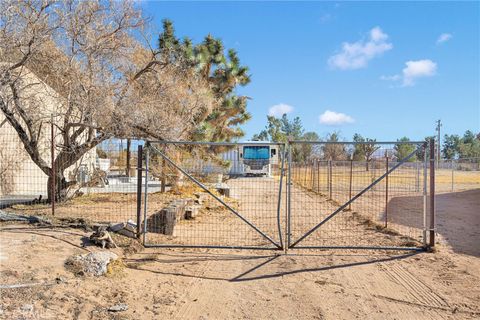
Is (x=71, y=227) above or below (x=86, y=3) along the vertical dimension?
below

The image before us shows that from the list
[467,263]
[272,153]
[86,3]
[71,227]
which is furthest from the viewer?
[272,153]

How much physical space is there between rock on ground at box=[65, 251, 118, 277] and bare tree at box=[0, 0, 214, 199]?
4.47 meters

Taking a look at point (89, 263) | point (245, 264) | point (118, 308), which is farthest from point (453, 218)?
point (118, 308)

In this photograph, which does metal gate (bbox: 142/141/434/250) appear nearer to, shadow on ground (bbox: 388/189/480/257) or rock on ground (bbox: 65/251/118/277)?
shadow on ground (bbox: 388/189/480/257)

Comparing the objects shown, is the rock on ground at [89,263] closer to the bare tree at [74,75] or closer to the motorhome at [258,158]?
the bare tree at [74,75]

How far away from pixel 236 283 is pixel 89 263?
2.11 meters

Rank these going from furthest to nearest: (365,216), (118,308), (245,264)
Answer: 1. (365,216)
2. (245,264)
3. (118,308)

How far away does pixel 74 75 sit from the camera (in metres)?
10.7

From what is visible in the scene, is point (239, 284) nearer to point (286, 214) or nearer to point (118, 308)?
point (118, 308)

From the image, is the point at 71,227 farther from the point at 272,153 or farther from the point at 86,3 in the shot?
the point at 272,153

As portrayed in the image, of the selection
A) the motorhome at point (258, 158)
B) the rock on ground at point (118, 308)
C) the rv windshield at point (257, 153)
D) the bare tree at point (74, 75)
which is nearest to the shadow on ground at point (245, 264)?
the rock on ground at point (118, 308)

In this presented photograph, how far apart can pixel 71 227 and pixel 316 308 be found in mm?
5033

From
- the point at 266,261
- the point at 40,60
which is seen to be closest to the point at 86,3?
the point at 40,60

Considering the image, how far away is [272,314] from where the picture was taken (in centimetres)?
484
